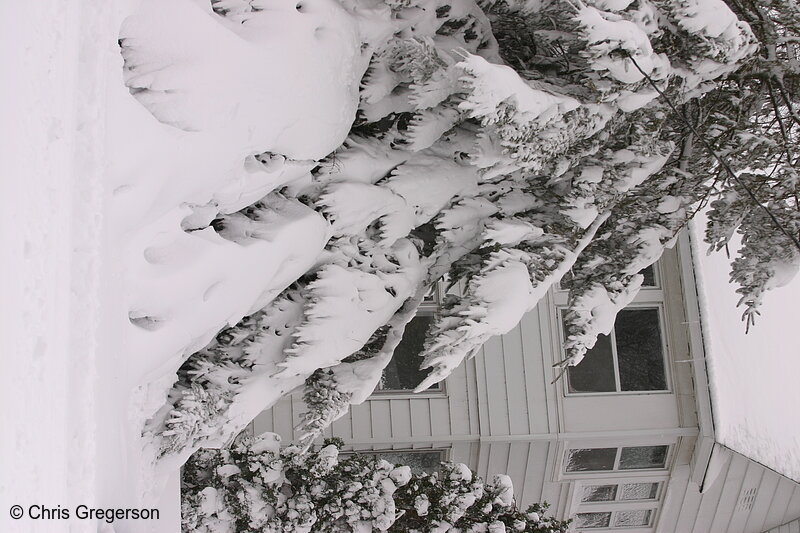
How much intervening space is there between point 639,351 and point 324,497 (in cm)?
465

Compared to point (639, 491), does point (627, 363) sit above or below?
above

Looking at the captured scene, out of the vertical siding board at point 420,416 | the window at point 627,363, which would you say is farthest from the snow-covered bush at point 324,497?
the window at point 627,363

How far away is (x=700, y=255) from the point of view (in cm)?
945

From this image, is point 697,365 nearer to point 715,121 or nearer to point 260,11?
point 715,121

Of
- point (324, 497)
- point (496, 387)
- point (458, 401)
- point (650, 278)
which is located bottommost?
point (324, 497)

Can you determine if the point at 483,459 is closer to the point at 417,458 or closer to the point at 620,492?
the point at 417,458

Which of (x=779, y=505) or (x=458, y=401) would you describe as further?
(x=779, y=505)

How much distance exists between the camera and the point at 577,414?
949 cm

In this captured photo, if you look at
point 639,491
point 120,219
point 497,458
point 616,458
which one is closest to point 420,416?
point 497,458

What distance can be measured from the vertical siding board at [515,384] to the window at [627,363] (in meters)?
0.61

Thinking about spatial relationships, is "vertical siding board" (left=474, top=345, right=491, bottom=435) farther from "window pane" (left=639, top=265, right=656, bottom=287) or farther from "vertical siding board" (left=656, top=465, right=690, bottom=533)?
"vertical siding board" (left=656, top=465, right=690, bottom=533)

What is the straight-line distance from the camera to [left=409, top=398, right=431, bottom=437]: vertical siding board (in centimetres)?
938

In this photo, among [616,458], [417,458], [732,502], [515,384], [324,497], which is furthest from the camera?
[732,502]

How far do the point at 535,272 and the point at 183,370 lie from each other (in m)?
2.20
